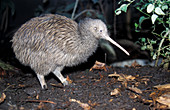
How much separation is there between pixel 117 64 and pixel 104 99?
232cm

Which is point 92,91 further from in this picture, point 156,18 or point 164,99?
point 156,18

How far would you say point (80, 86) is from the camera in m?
3.12

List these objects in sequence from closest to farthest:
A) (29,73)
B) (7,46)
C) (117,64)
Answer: (29,73), (117,64), (7,46)

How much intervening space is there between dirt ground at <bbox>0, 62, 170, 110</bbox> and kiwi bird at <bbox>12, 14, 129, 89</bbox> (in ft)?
1.26

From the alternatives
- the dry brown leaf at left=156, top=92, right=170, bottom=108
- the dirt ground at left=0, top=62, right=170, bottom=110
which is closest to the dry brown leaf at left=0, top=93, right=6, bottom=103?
the dirt ground at left=0, top=62, right=170, bottom=110

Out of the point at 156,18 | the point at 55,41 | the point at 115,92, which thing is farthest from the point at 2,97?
the point at 156,18

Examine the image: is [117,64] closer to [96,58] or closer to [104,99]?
[96,58]

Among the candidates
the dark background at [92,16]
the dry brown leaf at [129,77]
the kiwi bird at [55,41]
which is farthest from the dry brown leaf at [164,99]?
the dark background at [92,16]

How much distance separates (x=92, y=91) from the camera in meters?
2.90

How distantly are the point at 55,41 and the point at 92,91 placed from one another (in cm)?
98

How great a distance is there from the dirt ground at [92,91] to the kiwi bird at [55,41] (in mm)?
385

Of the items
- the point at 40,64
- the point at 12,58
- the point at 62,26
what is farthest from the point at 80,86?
the point at 12,58

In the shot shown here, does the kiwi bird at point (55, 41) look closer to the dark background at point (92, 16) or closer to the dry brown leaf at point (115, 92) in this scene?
the dry brown leaf at point (115, 92)

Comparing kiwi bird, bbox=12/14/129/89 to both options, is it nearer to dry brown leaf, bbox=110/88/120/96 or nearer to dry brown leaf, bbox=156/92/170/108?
dry brown leaf, bbox=110/88/120/96
